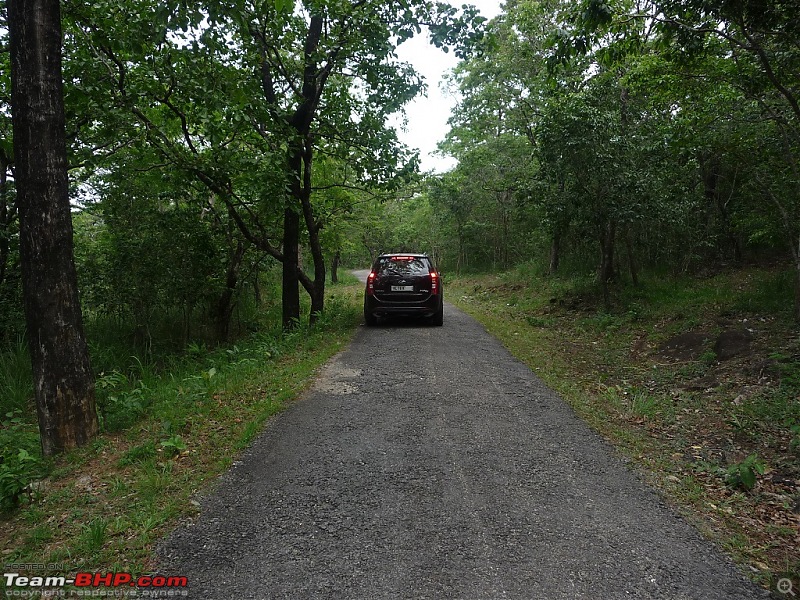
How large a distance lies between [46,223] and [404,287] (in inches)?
276

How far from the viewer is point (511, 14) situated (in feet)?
49.6

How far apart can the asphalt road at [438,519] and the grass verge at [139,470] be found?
223 mm

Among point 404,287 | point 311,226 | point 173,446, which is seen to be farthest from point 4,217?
point 404,287

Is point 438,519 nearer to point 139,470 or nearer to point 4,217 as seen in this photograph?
point 139,470

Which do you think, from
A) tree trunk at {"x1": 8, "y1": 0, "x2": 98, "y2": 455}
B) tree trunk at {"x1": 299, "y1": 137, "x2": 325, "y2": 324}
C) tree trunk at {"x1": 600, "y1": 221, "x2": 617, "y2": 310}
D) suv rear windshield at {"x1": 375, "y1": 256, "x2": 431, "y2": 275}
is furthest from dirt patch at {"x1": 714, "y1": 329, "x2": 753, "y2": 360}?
tree trunk at {"x1": 8, "y1": 0, "x2": 98, "y2": 455}

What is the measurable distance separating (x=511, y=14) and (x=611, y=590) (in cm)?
1692

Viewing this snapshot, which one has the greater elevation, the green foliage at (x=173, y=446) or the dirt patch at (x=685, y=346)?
the dirt patch at (x=685, y=346)

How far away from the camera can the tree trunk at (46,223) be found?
12.2ft

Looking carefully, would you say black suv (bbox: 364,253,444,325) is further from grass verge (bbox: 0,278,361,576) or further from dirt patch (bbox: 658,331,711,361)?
dirt patch (bbox: 658,331,711,361)

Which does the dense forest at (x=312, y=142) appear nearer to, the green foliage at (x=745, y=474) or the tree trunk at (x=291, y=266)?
the tree trunk at (x=291, y=266)

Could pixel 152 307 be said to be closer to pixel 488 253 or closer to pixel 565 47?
pixel 565 47

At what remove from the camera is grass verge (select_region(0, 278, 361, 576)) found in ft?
9.14

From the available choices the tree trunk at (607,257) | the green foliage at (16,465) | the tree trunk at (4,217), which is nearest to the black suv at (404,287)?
the tree trunk at (607,257)

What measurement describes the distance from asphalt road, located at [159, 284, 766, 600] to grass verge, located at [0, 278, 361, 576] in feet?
0.73
